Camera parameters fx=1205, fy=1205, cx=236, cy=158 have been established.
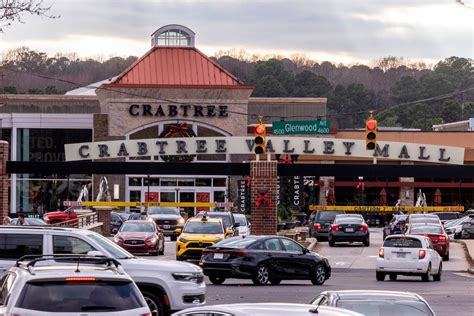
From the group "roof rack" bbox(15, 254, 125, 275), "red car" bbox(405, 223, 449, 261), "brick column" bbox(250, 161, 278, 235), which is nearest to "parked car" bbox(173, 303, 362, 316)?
"roof rack" bbox(15, 254, 125, 275)

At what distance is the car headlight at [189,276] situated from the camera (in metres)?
→ 20.2

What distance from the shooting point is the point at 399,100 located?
18150 centimetres

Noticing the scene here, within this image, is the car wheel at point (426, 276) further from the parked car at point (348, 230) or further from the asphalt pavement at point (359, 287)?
the parked car at point (348, 230)

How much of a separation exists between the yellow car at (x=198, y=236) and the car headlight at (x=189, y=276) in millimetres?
18918

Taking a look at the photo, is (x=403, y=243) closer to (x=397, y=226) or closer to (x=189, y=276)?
(x=189, y=276)

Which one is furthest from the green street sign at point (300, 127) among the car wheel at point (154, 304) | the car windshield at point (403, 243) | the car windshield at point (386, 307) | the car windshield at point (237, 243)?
the car windshield at point (386, 307)

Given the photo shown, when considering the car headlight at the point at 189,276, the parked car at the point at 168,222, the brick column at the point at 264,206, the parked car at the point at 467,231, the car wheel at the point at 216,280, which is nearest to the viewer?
the car headlight at the point at 189,276

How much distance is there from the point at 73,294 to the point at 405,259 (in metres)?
23.3

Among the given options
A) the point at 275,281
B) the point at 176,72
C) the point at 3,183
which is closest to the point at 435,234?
the point at 275,281

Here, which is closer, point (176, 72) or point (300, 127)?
point (300, 127)

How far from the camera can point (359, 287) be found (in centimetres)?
3178

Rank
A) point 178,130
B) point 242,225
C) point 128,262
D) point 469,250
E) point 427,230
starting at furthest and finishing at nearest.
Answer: point 178,130 → point 469,250 → point 242,225 → point 427,230 → point 128,262

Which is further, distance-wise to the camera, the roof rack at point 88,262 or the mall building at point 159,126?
the mall building at point 159,126

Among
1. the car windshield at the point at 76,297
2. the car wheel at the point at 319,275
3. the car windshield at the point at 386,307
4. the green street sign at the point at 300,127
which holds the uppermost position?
the green street sign at the point at 300,127
